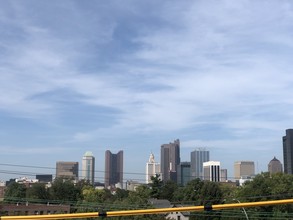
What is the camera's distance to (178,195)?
445ft

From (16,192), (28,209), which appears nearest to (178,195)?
(28,209)

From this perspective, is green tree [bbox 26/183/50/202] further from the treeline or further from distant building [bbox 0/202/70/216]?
distant building [bbox 0/202/70/216]

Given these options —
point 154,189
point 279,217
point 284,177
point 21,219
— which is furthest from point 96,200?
point 21,219

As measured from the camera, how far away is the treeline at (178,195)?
80.5 meters

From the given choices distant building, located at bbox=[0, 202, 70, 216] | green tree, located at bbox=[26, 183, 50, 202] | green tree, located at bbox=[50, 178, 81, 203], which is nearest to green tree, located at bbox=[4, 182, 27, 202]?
green tree, located at bbox=[26, 183, 50, 202]

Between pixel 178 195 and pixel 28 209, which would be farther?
pixel 178 195

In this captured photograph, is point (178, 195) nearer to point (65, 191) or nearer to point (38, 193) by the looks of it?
point (65, 191)

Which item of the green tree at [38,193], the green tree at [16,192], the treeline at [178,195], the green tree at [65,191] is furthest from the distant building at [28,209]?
the green tree at [16,192]

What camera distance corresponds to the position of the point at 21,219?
10.3m

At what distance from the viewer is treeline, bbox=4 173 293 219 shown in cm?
8050

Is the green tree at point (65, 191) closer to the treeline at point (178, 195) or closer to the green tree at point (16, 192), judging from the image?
the treeline at point (178, 195)

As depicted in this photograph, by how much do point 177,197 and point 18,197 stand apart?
50704 mm

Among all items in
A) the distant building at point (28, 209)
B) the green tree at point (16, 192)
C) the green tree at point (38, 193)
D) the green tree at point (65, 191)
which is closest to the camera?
the distant building at point (28, 209)

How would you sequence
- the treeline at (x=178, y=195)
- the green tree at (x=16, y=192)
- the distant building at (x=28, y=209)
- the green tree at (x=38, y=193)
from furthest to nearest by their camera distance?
the green tree at (x=16, y=192) → the green tree at (x=38, y=193) → the distant building at (x=28, y=209) → the treeline at (x=178, y=195)
